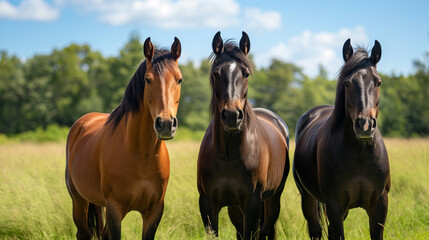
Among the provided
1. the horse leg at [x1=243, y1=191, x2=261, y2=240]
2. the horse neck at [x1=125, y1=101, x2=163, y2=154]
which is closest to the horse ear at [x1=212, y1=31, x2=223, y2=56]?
the horse neck at [x1=125, y1=101, x2=163, y2=154]

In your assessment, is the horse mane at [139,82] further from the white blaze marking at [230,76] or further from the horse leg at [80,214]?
the horse leg at [80,214]

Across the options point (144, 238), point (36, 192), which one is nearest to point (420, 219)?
point (144, 238)

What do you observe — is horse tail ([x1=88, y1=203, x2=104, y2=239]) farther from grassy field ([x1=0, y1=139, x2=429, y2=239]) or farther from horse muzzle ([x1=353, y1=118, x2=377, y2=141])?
horse muzzle ([x1=353, y1=118, x2=377, y2=141])

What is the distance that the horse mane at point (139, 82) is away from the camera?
358cm

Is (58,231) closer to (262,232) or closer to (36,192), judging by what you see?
(36,192)

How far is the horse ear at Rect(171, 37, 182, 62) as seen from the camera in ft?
12.5

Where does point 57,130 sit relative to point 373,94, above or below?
below

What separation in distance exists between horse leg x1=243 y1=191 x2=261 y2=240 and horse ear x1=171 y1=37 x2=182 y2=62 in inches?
62.8

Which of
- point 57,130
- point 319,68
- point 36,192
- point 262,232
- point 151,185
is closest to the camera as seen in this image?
point 151,185

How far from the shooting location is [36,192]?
239 inches

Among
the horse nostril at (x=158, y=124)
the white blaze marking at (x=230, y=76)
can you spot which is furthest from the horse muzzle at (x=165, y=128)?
Result: the white blaze marking at (x=230, y=76)

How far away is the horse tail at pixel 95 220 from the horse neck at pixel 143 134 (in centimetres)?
167

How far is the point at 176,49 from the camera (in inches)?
151

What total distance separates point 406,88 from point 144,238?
44.7 m
